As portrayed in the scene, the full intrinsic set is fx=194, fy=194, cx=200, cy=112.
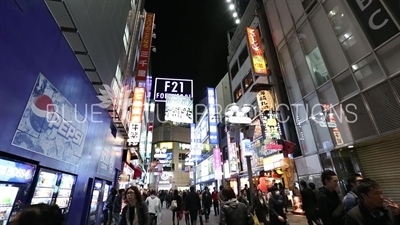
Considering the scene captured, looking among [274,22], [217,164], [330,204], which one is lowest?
[330,204]

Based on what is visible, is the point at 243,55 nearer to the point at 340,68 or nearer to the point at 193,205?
the point at 340,68

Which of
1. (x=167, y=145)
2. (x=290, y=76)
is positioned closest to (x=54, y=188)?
(x=290, y=76)

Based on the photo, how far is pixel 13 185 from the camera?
3717 mm

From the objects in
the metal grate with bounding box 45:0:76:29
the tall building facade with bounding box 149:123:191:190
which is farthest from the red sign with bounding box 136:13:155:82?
the tall building facade with bounding box 149:123:191:190

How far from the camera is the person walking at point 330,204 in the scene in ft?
10.6

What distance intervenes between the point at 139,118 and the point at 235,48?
16057 mm

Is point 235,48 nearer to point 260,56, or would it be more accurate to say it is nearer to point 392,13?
point 260,56

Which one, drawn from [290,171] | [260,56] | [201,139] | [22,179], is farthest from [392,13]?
[201,139]

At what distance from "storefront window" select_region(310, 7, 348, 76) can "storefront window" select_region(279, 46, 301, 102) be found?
161cm

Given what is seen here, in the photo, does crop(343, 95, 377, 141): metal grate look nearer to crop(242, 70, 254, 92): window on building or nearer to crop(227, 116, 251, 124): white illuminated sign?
crop(227, 116, 251, 124): white illuminated sign

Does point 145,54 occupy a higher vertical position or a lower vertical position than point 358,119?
higher

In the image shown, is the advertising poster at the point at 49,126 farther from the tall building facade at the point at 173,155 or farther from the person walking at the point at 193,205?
the tall building facade at the point at 173,155

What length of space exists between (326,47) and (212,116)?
17987 mm

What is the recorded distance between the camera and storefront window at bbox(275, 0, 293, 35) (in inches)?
516
